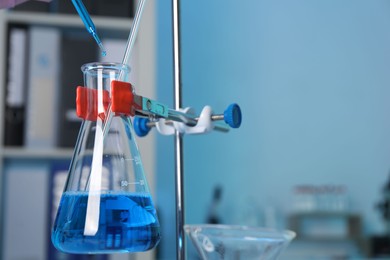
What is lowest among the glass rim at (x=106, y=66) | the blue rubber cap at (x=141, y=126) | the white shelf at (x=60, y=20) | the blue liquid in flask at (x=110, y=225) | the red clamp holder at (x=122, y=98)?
the blue liquid in flask at (x=110, y=225)

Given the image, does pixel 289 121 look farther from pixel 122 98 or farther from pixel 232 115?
pixel 122 98

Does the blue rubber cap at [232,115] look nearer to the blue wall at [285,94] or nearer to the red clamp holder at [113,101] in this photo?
the red clamp holder at [113,101]

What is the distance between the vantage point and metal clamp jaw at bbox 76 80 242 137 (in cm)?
56

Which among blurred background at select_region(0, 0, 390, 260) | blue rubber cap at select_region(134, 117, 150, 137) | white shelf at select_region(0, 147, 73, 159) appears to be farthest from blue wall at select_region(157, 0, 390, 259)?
blue rubber cap at select_region(134, 117, 150, 137)

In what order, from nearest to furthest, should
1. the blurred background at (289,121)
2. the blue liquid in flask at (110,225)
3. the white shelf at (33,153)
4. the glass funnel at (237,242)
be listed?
1. the blue liquid in flask at (110,225)
2. the glass funnel at (237,242)
3. the white shelf at (33,153)
4. the blurred background at (289,121)

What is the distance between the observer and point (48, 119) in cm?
170

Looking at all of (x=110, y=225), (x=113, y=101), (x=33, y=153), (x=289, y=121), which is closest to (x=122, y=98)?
(x=113, y=101)

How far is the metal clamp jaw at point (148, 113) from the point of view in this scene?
22.0 inches

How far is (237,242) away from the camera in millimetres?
693

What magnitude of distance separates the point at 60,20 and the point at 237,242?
1274mm

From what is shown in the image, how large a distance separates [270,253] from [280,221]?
177 centimetres

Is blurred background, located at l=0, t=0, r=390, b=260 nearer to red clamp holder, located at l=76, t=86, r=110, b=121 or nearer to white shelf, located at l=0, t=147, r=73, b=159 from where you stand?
white shelf, located at l=0, t=147, r=73, b=159

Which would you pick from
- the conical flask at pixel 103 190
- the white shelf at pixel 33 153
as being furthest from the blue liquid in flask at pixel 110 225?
the white shelf at pixel 33 153

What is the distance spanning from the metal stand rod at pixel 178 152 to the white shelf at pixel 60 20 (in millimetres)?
1033
